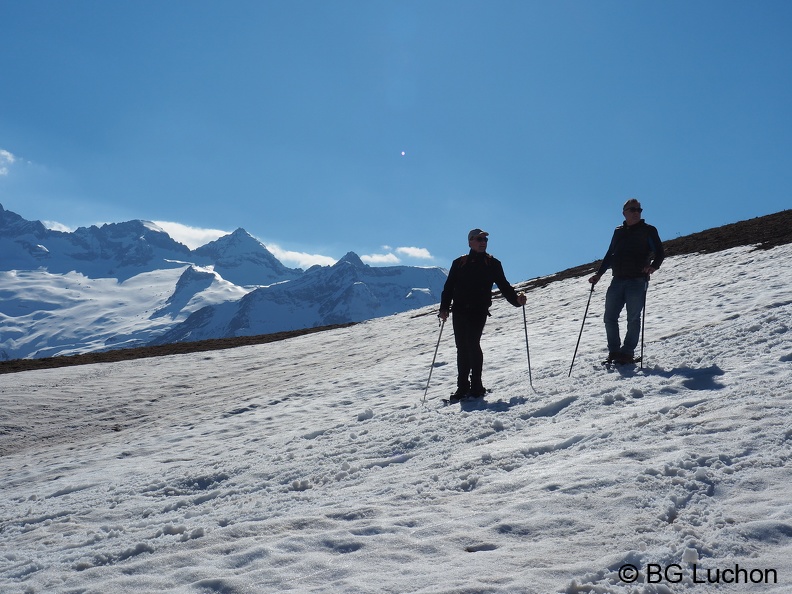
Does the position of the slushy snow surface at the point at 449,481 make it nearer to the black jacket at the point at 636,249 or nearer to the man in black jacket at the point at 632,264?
the man in black jacket at the point at 632,264

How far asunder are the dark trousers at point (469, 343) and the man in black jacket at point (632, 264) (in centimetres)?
220

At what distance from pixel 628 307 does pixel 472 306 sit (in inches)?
109

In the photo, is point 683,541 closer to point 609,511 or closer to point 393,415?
point 609,511

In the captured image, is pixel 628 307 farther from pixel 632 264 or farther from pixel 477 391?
pixel 477 391

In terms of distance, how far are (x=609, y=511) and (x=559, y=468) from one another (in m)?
1.06

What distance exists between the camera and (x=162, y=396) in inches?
596

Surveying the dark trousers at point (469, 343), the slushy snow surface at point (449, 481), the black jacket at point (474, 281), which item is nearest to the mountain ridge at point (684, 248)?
the slushy snow surface at point (449, 481)

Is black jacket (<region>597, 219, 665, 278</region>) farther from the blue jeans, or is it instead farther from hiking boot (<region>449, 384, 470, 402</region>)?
hiking boot (<region>449, 384, 470, 402</region>)

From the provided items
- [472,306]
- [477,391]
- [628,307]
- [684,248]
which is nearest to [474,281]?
[472,306]

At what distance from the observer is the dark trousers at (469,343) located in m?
9.47

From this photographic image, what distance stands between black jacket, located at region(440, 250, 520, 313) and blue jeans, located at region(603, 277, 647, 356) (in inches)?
70.0

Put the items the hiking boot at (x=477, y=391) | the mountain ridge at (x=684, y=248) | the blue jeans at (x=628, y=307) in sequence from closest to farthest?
the hiking boot at (x=477, y=391) → the blue jeans at (x=628, y=307) → the mountain ridge at (x=684, y=248)

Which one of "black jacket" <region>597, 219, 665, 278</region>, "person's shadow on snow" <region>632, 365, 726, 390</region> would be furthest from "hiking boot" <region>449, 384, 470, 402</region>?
"black jacket" <region>597, 219, 665, 278</region>

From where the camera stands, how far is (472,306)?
946cm
